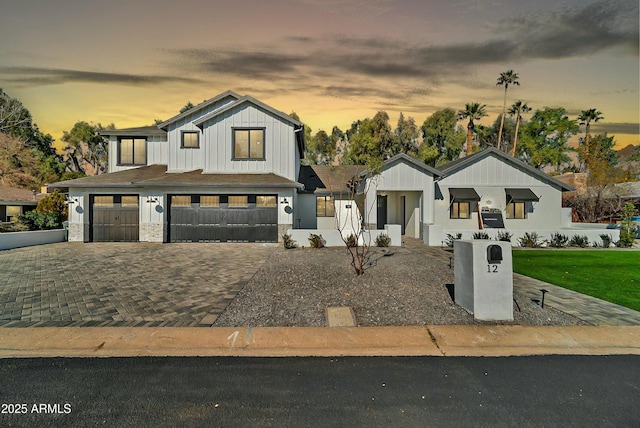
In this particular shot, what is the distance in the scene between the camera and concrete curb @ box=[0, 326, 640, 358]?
4.36m

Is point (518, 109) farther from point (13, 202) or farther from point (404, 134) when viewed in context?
point (13, 202)

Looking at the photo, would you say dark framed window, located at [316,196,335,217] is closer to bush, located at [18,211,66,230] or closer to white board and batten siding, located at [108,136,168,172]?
white board and batten siding, located at [108,136,168,172]

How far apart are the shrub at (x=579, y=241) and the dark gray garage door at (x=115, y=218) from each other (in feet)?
79.1

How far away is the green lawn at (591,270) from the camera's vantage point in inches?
292

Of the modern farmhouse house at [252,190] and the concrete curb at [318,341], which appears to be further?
the modern farmhouse house at [252,190]

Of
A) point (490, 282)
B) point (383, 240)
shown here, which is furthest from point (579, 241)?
point (490, 282)

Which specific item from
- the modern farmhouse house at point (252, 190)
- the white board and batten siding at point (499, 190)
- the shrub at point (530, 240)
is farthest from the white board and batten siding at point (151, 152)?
the shrub at point (530, 240)

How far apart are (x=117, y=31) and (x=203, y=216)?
9.30 m

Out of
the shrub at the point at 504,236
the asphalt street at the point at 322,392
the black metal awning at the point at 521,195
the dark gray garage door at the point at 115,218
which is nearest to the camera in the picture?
the asphalt street at the point at 322,392

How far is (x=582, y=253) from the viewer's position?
14.0 metres

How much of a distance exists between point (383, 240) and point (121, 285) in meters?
11.1

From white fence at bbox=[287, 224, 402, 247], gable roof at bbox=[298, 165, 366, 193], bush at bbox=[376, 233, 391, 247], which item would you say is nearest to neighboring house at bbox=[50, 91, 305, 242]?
white fence at bbox=[287, 224, 402, 247]

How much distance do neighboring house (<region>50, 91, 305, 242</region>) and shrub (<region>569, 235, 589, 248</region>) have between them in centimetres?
1518

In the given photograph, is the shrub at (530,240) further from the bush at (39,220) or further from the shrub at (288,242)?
the bush at (39,220)
